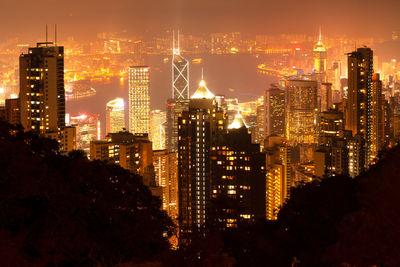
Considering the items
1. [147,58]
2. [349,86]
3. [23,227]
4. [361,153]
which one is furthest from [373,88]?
[23,227]

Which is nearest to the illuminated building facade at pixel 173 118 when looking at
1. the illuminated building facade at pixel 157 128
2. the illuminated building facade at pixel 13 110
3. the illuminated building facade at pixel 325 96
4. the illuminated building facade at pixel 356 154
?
the illuminated building facade at pixel 157 128

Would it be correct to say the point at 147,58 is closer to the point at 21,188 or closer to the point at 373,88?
the point at 373,88

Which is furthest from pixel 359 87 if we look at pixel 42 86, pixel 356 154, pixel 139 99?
pixel 42 86

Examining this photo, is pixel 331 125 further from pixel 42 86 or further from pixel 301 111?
pixel 42 86

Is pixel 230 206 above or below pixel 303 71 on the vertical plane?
below

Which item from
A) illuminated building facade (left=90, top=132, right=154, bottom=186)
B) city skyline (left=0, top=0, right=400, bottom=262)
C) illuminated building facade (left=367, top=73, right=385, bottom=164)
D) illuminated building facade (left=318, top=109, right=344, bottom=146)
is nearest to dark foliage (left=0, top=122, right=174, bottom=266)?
city skyline (left=0, top=0, right=400, bottom=262)

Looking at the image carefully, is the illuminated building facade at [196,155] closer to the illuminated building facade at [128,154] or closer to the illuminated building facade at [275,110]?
the illuminated building facade at [128,154]

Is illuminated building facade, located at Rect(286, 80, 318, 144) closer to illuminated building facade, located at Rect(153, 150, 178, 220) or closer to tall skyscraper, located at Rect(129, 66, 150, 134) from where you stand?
tall skyscraper, located at Rect(129, 66, 150, 134)
